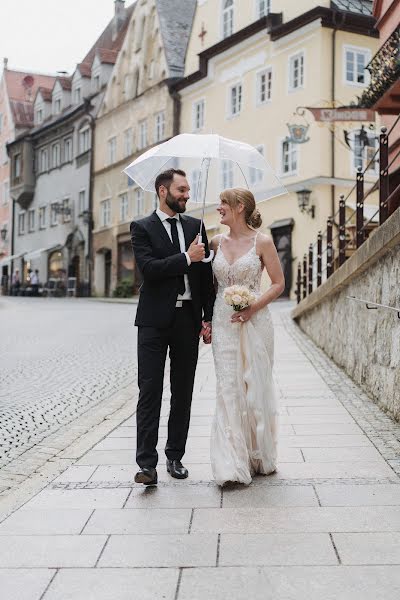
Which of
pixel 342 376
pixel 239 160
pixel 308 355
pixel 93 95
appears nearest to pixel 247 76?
pixel 93 95

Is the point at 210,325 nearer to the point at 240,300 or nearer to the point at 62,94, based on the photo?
the point at 240,300

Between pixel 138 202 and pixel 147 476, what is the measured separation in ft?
117

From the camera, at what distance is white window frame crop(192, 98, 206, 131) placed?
35031mm

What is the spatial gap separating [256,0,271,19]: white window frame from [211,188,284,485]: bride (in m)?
27.4

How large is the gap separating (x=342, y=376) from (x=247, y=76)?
2374 centimetres

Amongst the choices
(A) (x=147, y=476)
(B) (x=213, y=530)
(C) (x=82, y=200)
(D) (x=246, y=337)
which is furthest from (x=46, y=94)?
(B) (x=213, y=530)

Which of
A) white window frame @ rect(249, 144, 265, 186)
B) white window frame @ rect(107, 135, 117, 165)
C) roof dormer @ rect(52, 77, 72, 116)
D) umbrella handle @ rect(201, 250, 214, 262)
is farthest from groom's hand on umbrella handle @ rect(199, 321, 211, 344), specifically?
roof dormer @ rect(52, 77, 72, 116)

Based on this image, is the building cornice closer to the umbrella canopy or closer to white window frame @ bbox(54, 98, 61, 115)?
white window frame @ bbox(54, 98, 61, 115)

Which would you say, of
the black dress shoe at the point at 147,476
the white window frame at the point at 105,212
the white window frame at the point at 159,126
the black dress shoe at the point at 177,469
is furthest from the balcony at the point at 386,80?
the white window frame at the point at 105,212

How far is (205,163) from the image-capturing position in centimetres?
546

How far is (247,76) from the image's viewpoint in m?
31.9

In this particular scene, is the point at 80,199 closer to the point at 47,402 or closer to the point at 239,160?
the point at 47,402

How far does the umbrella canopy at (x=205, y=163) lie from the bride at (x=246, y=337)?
1.02ft

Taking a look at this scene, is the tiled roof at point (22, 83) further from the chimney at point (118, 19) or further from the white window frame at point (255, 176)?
the white window frame at point (255, 176)
